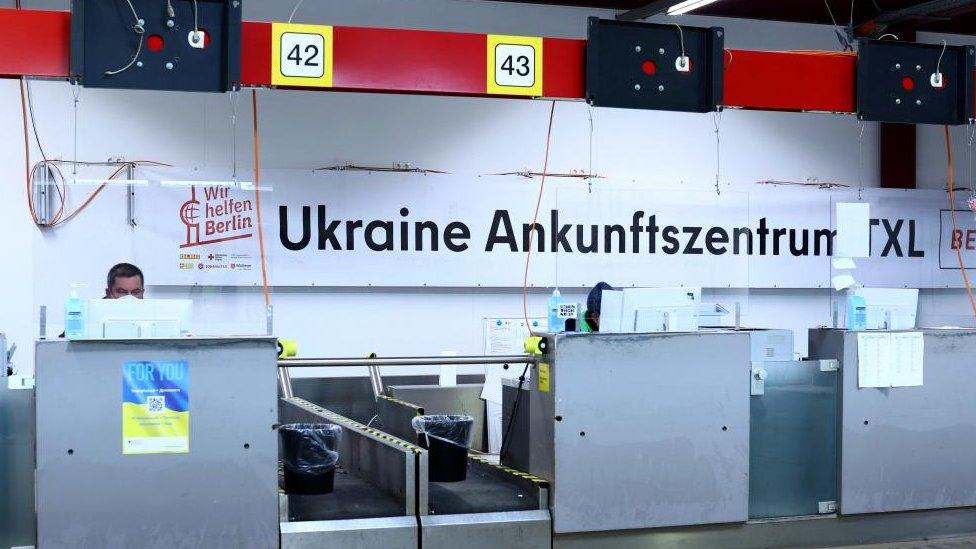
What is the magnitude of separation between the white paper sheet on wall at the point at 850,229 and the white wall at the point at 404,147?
173 cm

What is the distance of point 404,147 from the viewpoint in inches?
271

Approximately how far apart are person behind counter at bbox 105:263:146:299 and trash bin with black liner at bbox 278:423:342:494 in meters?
1.58

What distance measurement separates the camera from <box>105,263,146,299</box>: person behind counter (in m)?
5.38

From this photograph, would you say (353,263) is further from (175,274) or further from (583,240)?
(583,240)

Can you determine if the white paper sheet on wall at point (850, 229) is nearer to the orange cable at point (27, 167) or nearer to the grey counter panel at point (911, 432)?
the grey counter panel at point (911, 432)

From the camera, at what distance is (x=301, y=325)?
675 cm

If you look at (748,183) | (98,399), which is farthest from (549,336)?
(748,183)

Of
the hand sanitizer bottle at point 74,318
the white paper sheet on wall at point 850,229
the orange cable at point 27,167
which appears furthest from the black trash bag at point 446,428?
the orange cable at point 27,167

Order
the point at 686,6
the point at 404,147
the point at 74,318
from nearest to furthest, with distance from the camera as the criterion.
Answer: the point at 74,318 < the point at 686,6 < the point at 404,147

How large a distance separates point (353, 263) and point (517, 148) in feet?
4.36

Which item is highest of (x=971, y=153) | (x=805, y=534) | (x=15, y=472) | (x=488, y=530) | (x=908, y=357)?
(x=971, y=153)

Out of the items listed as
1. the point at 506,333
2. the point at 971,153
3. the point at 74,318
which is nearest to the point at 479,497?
the point at 74,318

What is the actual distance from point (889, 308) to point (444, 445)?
196 centimetres

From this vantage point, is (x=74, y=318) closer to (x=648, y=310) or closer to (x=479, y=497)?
(x=479, y=497)
